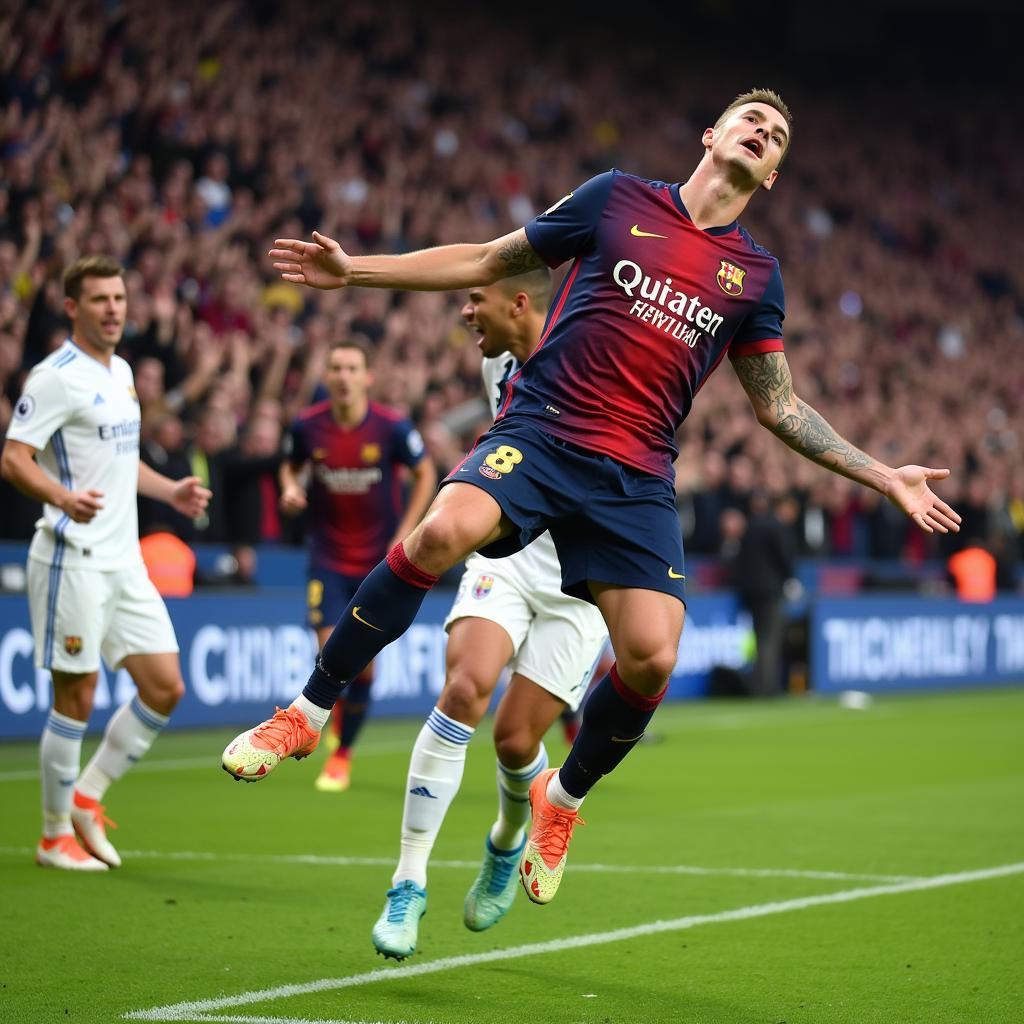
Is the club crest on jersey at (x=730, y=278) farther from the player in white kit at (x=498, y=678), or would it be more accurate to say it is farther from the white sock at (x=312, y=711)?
the white sock at (x=312, y=711)

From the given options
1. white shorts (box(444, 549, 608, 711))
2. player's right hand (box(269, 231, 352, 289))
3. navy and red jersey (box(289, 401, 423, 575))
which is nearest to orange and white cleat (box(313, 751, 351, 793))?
navy and red jersey (box(289, 401, 423, 575))

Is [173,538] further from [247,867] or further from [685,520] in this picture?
[685,520]

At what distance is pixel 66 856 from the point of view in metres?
7.56

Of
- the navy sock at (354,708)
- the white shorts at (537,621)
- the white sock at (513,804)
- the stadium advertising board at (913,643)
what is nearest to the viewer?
the white sock at (513,804)

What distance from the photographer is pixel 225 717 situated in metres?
13.8

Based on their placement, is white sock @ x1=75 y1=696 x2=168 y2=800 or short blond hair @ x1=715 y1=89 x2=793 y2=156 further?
white sock @ x1=75 y1=696 x2=168 y2=800

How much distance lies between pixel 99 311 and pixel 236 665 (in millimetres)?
6646

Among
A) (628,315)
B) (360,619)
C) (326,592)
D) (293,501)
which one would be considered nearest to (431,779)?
(360,619)

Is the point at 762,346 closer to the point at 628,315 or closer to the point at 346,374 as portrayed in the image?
the point at 628,315

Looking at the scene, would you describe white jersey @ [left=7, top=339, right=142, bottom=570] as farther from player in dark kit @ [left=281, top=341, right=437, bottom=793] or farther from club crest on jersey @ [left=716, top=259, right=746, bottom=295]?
club crest on jersey @ [left=716, top=259, right=746, bottom=295]

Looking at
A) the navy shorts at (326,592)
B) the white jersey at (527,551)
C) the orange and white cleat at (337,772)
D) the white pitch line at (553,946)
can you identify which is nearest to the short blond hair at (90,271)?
the white jersey at (527,551)

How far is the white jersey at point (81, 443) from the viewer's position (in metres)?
7.43

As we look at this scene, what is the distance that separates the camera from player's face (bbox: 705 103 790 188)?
550cm

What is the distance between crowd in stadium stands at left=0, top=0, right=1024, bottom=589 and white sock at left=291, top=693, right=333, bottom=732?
8001 mm
